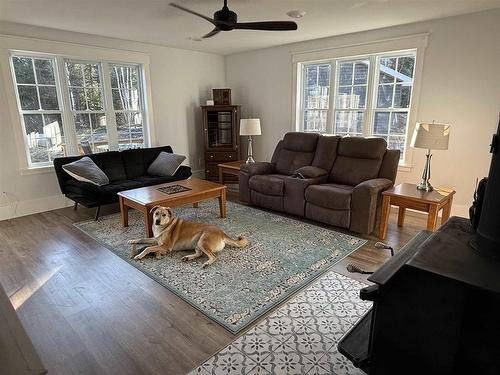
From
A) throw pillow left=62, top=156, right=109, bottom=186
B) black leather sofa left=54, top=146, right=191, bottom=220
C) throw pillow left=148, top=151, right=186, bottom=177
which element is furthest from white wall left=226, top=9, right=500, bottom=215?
throw pillow left=62, top=156, right=109, bottom=186

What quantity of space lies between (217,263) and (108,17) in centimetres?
307

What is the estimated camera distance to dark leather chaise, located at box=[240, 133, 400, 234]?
3547mm

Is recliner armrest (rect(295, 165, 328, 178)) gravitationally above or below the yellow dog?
above

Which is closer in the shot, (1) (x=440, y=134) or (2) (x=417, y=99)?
(1) (x=440, y=134)

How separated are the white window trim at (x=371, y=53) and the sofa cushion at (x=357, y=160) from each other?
708 mm

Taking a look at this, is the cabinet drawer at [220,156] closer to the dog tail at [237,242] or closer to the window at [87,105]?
the window at [87,105]

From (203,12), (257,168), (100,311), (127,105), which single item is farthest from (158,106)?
(100,311)

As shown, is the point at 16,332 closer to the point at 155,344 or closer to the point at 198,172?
the point at 155,344

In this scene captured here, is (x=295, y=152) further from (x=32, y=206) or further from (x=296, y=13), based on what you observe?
(x=32, y=206)

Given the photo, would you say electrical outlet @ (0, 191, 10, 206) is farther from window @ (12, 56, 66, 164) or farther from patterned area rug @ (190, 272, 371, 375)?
patterned area rug @ (190, 272, 371, 375)

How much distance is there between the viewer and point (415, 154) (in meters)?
4.32

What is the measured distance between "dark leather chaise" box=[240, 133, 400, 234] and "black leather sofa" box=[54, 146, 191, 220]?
1.36 m

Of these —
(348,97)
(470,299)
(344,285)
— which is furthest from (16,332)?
(348,97)

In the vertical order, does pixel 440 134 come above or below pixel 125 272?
above
